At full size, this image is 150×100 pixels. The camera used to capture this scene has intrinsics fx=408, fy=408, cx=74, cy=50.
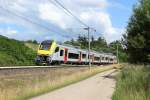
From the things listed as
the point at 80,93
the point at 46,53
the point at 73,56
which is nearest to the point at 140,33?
the point at 46,53

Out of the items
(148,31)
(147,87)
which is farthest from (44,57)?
(147,87)

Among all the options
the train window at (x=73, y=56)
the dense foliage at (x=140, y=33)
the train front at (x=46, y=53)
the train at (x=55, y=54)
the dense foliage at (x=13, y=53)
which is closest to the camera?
the dense foliage at (x=140, y=33)

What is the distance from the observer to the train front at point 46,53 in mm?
51875

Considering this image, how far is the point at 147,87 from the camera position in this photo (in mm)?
23438

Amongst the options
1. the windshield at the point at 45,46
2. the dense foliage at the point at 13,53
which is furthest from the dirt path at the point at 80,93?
the dense foliage at the point at 13,53

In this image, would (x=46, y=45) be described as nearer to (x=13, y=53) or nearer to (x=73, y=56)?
(x=13, y=53)

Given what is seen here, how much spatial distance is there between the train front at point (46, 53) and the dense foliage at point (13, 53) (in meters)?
4.04

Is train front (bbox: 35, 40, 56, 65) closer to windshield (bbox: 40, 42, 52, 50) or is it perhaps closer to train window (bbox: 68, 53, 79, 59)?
windshield (bbox: 40, 42, 52, 50)

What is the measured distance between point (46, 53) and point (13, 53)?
25.0ft

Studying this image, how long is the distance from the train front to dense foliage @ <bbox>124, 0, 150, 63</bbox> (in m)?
11.1

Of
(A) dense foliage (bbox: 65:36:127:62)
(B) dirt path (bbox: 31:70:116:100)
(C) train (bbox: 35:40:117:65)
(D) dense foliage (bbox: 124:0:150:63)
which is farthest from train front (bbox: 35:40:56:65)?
(A) dense foliage (bbox: 65:36:127:62)

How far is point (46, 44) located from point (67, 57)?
723 centimetres

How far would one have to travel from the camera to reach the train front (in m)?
51.9

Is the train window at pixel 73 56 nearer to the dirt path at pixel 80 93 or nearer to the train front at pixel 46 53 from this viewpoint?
the train front at pixel 46 53
